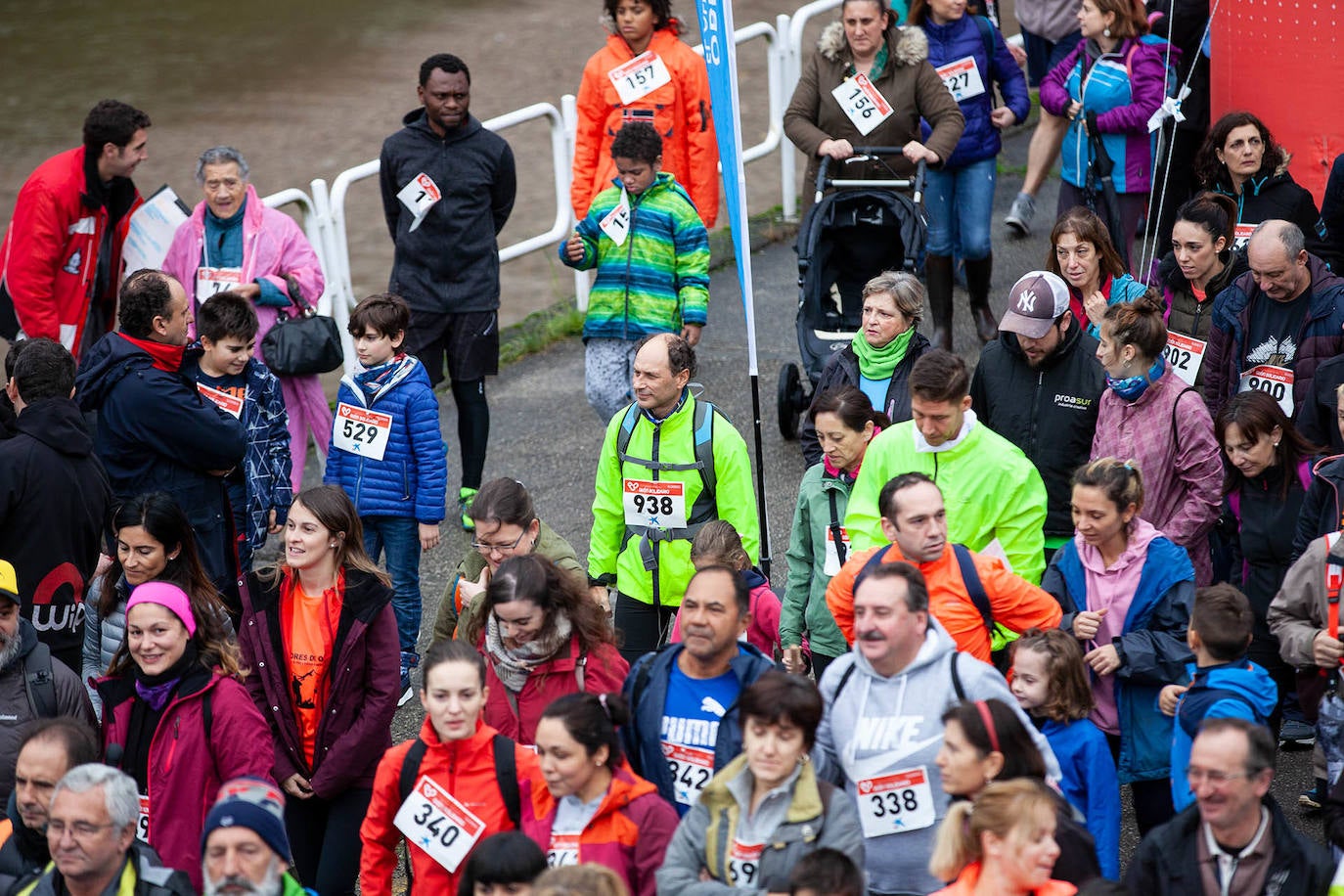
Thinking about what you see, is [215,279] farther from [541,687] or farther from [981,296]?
[981,296]

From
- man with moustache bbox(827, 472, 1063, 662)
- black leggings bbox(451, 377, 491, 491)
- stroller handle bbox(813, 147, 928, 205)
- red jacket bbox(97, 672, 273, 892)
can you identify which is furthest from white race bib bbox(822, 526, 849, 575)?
stroller handle bbox(813, 147, 928, 205)

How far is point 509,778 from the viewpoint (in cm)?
527

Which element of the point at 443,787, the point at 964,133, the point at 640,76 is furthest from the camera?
the point at 964,133

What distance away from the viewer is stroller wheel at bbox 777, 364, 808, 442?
9.42 meters

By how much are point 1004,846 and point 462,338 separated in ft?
17.3

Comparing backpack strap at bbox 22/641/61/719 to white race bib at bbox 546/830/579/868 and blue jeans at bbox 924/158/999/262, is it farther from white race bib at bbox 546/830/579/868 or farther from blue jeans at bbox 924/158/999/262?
blue jeans at bbox 924/158/999/262

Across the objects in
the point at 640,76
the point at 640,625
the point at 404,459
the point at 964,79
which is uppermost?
the point at 640,76

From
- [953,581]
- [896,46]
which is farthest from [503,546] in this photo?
[896,46]

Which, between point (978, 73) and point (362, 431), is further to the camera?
point (978, 73)

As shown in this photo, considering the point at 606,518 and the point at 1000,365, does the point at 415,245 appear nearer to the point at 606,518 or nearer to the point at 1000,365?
the point at 606,518

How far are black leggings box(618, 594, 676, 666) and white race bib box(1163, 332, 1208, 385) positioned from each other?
2.38m

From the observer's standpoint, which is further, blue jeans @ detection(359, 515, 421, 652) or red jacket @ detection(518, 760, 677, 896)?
blue jeans @ detection(359, 515, 421, 652)

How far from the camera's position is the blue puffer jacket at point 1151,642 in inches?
228

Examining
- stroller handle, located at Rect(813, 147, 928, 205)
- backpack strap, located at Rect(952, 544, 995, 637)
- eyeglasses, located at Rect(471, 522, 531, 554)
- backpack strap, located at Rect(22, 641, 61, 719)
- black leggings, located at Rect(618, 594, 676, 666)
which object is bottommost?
black leggings, located at Rect(618, 594, 676, 666)
